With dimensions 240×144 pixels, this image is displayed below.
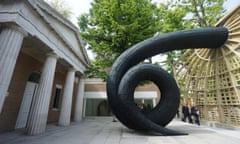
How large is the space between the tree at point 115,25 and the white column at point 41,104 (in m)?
4.65

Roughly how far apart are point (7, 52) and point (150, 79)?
5.33m

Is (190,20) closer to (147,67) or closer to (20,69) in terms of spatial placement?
(147,67)

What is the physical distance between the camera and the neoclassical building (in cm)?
403

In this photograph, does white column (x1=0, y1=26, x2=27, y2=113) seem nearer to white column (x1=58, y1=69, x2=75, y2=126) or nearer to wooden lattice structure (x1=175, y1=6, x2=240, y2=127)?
white column (x1=58, y1=69, x2=75, y2=126)

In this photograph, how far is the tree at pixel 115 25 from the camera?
9.26 metres

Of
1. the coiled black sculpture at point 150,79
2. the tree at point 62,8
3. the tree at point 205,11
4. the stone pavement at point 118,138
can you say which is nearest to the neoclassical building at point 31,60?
the stone pavement at point 118,138

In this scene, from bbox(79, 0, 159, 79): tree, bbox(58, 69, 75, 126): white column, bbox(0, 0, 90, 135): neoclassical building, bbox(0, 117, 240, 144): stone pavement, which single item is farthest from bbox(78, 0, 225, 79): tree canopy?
bbox(0, 117, 240, 144): stone pavement

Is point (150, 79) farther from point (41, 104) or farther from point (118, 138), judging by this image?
point (41, 104)

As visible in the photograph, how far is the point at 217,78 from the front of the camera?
304 inches

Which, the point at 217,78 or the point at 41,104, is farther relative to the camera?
the point at 217,78

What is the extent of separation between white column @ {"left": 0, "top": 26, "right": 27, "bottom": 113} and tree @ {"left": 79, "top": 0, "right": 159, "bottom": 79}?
610cm

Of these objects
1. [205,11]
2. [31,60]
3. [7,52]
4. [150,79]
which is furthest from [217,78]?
[31,60]

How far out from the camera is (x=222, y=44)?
7047 mm

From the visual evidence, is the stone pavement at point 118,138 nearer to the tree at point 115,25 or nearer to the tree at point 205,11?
the tree at point 115,25
